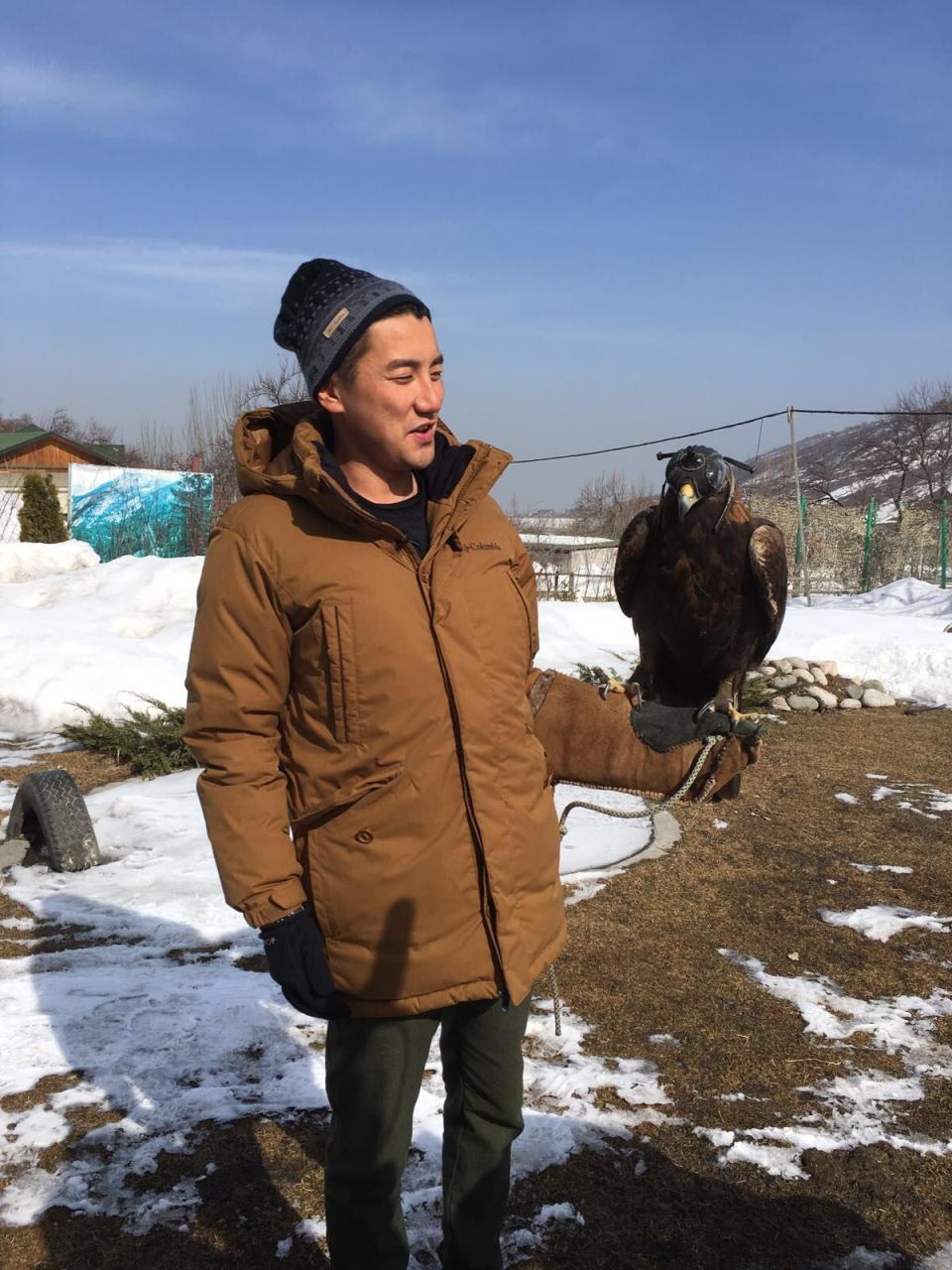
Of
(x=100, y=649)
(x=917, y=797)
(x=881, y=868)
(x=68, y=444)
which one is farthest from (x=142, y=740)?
(x=68, y=444)

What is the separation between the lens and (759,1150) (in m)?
2.52

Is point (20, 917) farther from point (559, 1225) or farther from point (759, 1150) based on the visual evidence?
point (759, 1150)

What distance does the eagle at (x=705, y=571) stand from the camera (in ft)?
12.8

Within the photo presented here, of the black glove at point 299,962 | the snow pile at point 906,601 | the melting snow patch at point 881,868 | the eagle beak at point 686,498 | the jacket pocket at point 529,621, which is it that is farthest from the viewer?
the snow pile at point 906,601

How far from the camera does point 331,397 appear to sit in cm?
162

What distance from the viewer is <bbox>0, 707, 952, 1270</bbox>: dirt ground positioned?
7.06ft

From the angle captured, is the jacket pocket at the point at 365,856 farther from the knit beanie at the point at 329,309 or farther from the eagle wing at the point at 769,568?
the eagle wing at the point at 769,568

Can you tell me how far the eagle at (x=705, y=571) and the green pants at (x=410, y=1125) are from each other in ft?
7.58

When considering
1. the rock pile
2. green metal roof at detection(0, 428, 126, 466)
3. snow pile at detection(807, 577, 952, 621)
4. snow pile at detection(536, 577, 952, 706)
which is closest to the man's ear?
snow pile at detection(536, 577, 952, 706)

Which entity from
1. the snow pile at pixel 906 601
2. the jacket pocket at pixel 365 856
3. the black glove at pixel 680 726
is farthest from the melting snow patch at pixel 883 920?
the snow pile at pixel 906 601

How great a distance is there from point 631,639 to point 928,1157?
8714 millimetres

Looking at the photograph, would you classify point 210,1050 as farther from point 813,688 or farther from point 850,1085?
point 813,688

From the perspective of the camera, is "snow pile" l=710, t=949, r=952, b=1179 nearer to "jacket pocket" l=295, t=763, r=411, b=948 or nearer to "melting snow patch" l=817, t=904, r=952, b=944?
"melting snow patch" l=817, t=904, r=952, b=944

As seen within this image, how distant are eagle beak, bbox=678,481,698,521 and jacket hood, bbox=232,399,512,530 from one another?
217cm
